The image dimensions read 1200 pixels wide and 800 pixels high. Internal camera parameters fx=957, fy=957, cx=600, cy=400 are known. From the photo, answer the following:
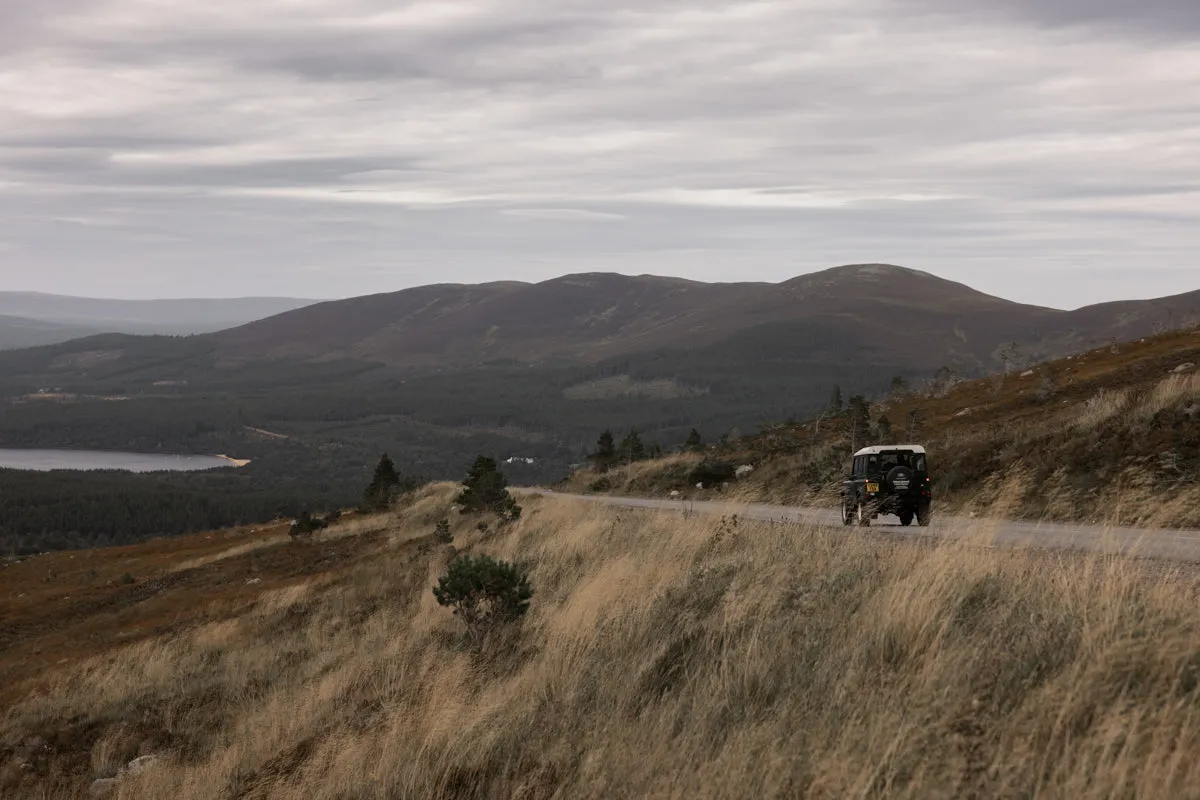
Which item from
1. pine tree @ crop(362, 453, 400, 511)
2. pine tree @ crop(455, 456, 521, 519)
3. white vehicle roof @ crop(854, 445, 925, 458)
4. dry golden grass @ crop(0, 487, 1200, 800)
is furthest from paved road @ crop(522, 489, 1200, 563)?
pine tree @ crop(362, 453, 400, 511)

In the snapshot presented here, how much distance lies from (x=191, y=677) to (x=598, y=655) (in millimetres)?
10774

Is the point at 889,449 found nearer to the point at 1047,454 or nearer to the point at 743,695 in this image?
the point at 1047,454

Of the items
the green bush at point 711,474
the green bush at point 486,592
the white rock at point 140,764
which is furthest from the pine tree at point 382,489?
the green bush at point 486,592

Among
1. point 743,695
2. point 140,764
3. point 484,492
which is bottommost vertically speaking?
point 140,764

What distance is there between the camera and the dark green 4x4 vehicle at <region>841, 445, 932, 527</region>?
17938mm

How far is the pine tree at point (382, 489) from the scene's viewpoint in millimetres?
59656

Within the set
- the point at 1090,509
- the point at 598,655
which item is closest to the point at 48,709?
the point at 598,655

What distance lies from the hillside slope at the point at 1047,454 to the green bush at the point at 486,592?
7105 millimetres

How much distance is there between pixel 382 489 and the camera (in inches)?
2404

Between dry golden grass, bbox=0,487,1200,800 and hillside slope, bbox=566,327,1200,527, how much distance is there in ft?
13.1

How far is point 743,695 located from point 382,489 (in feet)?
183

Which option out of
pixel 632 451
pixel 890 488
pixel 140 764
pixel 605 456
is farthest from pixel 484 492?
pixel 605 456

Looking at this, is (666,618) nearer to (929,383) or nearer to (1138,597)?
(1138,597)

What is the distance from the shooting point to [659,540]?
14156 mm
